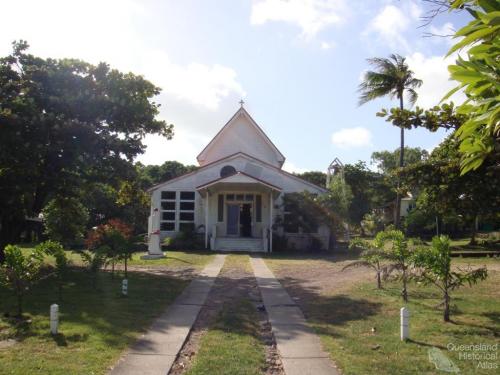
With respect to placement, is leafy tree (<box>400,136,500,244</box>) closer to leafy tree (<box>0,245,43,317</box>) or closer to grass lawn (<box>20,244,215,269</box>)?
leafy tree (<box>0,245,43,317</box>)

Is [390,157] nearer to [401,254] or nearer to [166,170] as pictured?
[166,170]

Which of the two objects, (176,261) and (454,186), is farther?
(176,261)

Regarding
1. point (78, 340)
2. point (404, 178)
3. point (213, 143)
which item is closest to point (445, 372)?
point (404, 178)

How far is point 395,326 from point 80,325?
534cm

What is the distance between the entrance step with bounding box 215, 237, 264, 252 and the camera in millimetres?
27344

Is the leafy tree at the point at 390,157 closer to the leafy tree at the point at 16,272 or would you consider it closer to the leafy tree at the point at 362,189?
the leafy tree at the point at 362,189

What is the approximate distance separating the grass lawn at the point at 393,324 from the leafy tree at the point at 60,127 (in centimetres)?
815

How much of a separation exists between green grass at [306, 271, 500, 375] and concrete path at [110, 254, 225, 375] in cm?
224

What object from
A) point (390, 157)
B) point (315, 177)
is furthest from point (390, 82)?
point (390, 157)

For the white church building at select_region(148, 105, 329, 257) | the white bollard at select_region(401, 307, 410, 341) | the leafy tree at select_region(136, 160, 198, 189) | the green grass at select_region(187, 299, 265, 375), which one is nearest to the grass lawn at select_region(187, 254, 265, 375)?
the green grass at select_region(187, 299, 265, 375)

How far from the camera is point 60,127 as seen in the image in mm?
15016

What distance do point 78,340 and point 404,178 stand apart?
20.2 ft

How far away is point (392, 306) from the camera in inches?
399

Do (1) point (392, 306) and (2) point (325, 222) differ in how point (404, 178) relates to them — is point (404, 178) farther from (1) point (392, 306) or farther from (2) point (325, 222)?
(2) point (325, 222)
